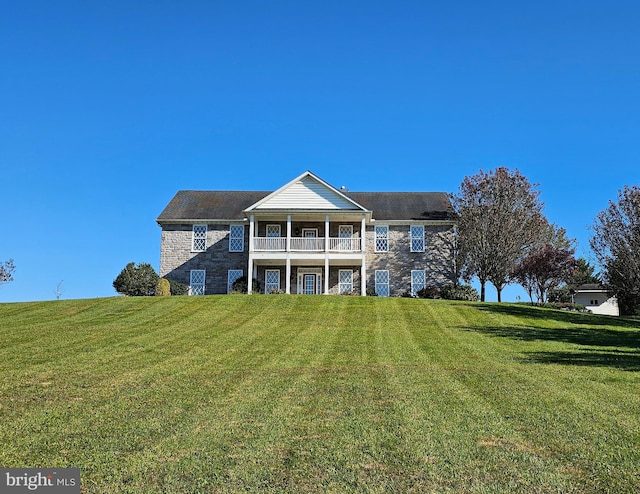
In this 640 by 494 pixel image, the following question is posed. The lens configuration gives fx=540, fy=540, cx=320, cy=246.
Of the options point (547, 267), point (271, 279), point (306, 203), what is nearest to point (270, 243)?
point (306, 203)

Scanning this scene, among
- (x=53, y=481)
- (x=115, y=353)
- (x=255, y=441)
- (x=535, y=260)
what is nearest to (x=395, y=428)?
(x=255, y=441)

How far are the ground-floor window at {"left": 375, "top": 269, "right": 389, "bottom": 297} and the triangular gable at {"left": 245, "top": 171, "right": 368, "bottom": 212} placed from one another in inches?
198

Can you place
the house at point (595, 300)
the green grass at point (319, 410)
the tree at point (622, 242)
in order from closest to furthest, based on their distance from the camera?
1. the green grass at point (319, 410)
2. the tree at point (622, 242)
3. the house at point (595, 300)

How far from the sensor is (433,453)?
5539 millimetres

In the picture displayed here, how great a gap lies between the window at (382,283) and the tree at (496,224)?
4.66 metres

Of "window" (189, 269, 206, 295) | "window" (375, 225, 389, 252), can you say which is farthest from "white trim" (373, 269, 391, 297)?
"window" (189, 269, 206, 295)

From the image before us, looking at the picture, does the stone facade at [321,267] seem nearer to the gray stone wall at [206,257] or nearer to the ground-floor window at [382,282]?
the gray stone wall at [206,257]

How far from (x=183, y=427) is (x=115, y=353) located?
602 centimetres

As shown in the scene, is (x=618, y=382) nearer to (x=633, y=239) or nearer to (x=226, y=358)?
(x=226, y=358)

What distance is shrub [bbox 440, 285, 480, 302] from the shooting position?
3069cm

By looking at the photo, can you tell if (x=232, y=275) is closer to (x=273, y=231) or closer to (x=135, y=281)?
(x=273, y=231)

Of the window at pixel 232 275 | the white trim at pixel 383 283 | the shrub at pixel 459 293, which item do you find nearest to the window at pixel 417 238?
the white trim at pixel 383 283

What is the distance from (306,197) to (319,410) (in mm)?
24401

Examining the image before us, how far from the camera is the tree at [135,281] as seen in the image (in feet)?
103
